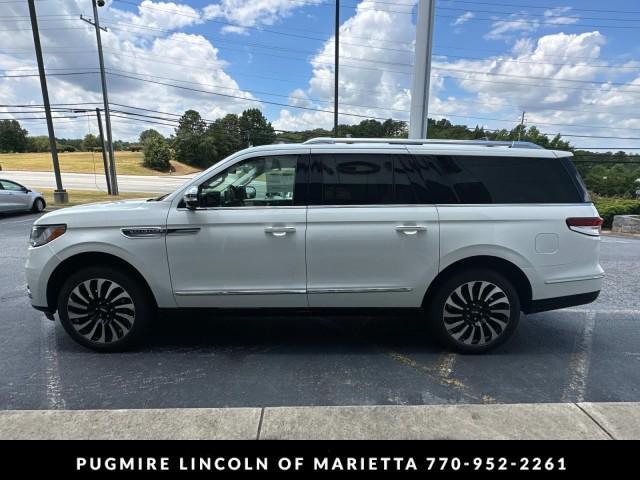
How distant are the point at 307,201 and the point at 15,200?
16715 millimetres

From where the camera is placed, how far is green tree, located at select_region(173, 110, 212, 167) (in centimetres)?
7179

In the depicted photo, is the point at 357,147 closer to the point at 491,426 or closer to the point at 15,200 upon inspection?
the point at 491,426

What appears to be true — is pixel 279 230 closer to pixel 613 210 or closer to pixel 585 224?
pixel 585 224

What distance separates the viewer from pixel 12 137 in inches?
3858

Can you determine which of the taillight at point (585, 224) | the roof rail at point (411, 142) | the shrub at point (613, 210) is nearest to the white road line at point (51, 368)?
the roof rail at point (411, 142)

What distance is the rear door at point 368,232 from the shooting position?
360 cm

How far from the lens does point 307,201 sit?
367cm

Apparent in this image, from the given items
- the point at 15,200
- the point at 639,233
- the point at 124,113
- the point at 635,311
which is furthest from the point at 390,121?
the point at 635,311

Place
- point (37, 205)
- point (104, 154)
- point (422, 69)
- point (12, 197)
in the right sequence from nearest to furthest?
point (422, 69) → point (12, 197) → point (37, 205) → point (104, 154)

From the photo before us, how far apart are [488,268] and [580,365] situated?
3.84 feet

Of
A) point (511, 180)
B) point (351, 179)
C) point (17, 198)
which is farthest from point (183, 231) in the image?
point (17, 198)

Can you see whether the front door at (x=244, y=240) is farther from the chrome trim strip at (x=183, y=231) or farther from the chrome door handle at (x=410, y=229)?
the chrome door handle at (x=410, y=229)

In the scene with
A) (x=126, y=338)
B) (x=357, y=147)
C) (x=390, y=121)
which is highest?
(x=390, y=121)
